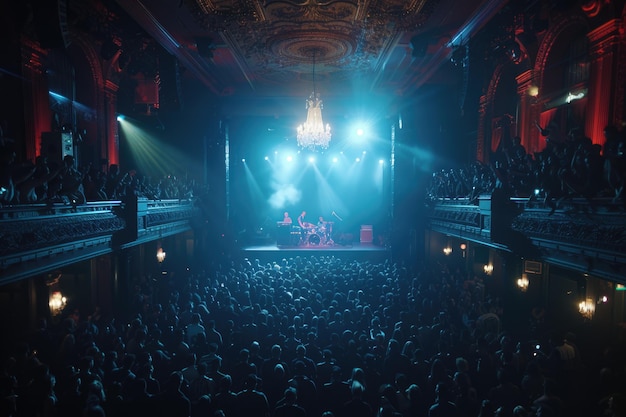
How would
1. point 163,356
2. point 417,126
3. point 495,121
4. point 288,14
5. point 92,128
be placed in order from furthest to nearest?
point 417,126 < point 495,121 < point 92,128 < point 288,14 < point 163,356

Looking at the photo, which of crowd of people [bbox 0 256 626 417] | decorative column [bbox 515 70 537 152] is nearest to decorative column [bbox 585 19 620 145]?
decorative column [bbox 515 70 537 152]

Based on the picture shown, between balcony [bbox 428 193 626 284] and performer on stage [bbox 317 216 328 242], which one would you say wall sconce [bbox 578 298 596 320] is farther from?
performer on stage [bbox 317 216 328 242]

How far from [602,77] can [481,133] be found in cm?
610

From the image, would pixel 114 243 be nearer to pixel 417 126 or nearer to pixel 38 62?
pixel 38 62

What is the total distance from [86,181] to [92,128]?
193 inches

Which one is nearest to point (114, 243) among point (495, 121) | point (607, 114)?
point (607, 114)

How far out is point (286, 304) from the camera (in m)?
9.01

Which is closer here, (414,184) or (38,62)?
(38,62)

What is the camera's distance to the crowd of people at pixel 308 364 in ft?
15.6

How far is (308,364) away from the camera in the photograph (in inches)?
224

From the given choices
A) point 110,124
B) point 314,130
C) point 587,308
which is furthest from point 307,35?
point 587,308

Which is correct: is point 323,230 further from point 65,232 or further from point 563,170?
point 65,232

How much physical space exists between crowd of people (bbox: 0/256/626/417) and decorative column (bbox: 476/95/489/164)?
749 centimetres

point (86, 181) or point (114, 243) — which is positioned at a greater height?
point (86, 181)
